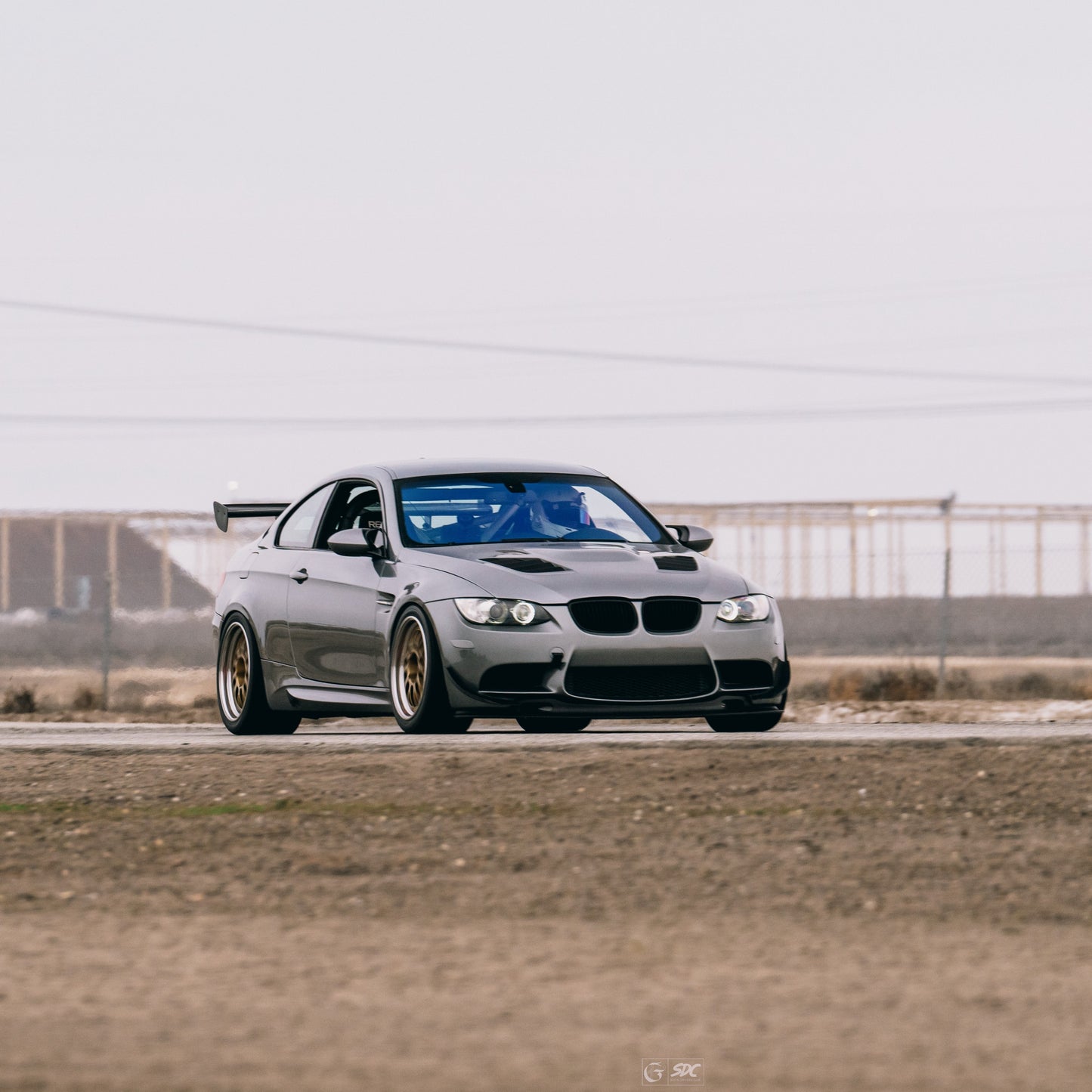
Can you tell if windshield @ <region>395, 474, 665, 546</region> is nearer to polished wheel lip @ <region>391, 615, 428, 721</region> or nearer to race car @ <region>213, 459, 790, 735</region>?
race car @ <region>213, 459, 790, 735</region>

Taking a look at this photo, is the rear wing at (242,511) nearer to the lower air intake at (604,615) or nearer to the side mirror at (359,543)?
the side mirror at (359,543)

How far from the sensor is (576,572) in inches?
471

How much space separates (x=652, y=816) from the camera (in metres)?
9.51

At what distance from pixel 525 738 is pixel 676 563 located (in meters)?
1.35

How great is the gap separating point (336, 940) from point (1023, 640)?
3121cm

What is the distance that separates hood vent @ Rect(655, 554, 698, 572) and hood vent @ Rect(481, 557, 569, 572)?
2.07 feet

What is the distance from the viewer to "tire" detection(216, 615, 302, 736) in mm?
13742

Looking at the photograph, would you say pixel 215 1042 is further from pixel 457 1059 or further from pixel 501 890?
pixel 501 890

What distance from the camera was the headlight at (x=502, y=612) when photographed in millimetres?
11680

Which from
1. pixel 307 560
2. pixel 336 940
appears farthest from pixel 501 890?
pixel 307 560

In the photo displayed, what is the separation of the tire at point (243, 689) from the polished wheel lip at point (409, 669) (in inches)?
62.4

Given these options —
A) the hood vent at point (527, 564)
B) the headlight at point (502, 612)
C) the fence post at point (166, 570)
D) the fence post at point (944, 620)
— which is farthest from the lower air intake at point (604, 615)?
the fence post at point (166, 570)

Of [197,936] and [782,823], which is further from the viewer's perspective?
[782,823]

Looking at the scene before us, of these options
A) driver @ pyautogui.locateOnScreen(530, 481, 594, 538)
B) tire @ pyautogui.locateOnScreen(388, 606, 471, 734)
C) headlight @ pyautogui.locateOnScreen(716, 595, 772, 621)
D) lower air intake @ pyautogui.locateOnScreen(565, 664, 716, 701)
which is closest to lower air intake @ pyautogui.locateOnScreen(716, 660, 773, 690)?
lower air intake @ pyautogui.locateOnScreen(565, 664, 716, 701)
